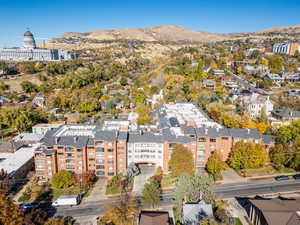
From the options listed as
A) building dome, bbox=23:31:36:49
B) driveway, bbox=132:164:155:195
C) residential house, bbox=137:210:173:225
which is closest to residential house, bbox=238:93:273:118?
driveway, bbox=132:164:155:195

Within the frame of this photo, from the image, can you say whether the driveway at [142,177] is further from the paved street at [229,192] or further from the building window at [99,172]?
the building window at [99,172]

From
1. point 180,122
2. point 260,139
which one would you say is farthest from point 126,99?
point 260,139

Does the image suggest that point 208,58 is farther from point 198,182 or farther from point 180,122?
point 198,182

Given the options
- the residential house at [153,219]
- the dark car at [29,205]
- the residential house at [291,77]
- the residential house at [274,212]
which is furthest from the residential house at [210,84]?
the dark car at [29,205]

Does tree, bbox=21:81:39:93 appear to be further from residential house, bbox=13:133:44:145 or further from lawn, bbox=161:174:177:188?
lawn, bbox=161:174:177:188

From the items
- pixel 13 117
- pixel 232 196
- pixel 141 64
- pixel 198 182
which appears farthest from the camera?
pixel 141 64

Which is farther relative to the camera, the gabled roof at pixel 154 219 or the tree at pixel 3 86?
the tree at pixel 3 86
